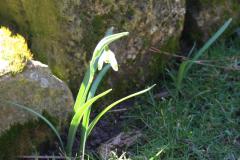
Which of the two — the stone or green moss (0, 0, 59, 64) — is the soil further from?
green moss (0, 0, 59, 64)

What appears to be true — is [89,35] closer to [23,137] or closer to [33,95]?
[33,95]

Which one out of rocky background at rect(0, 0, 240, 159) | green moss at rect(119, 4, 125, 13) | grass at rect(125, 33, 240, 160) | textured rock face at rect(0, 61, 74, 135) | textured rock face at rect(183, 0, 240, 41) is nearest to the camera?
textured rock face at rect(0, 61, 74, 135)

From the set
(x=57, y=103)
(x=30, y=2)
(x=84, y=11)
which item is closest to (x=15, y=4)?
(x=30, y=2)

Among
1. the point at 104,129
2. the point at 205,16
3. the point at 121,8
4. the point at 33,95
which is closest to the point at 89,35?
the point at 121,8

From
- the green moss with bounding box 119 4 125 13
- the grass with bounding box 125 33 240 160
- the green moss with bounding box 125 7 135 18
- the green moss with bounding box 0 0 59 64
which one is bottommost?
the grass with bounding box 125 33 240 160

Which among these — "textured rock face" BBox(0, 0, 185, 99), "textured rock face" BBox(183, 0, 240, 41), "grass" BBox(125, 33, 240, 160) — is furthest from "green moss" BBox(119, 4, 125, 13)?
"textured rock face" BBox(183, 0, 240, 41)

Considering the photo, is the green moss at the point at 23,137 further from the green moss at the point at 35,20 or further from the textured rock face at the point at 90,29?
the green moss at the point at 35,20

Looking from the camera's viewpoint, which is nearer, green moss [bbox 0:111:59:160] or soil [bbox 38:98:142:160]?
green moss [bbox 0:111:59:160]
